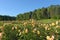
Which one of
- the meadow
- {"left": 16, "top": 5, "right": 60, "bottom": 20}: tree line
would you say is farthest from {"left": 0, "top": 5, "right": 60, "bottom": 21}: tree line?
the meadow

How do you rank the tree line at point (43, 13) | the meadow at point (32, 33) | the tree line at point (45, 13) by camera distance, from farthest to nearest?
1. the tree line at point (43, 13)
2. the tree line at point (45, 13)
3. the meadow at point (32, 33)

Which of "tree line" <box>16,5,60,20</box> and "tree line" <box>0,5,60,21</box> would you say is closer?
"tree line" <box>16,5,60,20</box>

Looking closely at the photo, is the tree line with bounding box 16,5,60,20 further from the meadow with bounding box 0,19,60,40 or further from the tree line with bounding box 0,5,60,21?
the meadow with bounding box 0,19,60,40

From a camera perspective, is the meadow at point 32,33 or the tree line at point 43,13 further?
the tree line at point 43,13

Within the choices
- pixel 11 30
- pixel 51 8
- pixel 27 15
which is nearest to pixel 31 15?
pixel 27 15

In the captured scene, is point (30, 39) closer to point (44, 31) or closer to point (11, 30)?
point (44, 31)

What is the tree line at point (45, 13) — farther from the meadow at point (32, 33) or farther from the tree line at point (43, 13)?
the meadow at point (32, 33)

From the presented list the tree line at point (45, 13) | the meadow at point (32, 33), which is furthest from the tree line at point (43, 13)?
the meadow at point (32, 33)

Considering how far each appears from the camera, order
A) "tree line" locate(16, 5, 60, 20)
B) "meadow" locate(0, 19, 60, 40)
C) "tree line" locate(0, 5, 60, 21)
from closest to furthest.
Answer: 1. "meadow" locate(0, 19, 60, 40)
2. "tree line" locate(16, 5, 60, 20)
3. "tree line" locate(0, 5, 60, 21)

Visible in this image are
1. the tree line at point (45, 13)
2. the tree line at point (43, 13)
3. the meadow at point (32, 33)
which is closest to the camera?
the meadow at point (32, 33)

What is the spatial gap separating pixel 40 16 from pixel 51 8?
3.71 metres

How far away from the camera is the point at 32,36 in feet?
18.0

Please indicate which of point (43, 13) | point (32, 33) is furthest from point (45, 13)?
point (32, 33)

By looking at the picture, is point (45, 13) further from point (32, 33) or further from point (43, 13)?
point (32, 33)
